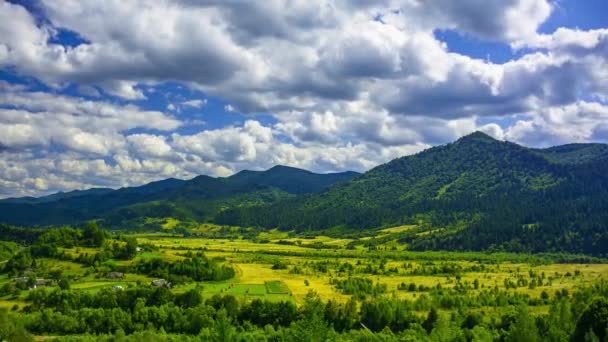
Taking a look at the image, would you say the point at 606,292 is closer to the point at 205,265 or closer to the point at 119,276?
the point at 205,265

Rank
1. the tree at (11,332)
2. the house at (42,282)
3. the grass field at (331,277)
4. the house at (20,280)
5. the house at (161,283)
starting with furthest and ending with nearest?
the house at (42,282)
the house at (161,283)
the house at (20,280)
the grass field at (331,277)
the tree at (11,332)

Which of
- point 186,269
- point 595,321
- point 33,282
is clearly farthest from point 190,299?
point 595,321

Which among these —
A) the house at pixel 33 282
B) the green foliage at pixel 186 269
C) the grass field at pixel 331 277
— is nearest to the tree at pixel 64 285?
the grass field at pixel 331 277

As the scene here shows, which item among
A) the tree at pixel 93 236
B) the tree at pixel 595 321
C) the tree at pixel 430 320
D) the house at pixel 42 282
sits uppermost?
the tree at pixel 93 236

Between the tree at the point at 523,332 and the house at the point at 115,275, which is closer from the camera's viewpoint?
the tree at the point at 523,332

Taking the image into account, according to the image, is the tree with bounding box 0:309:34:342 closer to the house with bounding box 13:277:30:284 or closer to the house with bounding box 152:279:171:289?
the house with bounding box 152:279:171:289

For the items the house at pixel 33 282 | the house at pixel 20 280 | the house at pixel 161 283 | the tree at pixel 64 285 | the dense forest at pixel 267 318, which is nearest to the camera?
the dense forest at pixel 267 318

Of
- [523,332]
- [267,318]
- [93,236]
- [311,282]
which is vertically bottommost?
[267,318]

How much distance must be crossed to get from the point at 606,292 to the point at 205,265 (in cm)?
11266

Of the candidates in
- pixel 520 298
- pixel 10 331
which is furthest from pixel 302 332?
pixel 520 298

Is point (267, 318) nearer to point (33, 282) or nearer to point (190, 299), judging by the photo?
point (190, 299)

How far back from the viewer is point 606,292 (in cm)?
11550

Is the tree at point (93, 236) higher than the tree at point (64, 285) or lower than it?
higher

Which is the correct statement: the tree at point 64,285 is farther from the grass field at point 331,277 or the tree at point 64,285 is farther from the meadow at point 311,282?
the grass field at point 331,277
